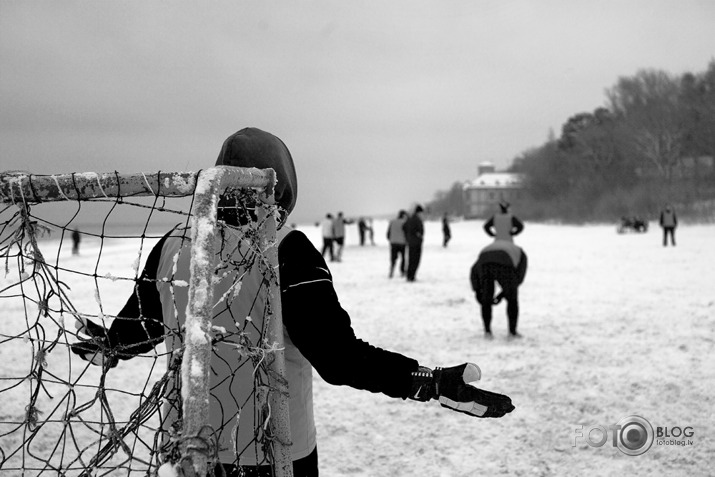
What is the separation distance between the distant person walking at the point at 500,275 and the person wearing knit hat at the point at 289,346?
4.88 metres

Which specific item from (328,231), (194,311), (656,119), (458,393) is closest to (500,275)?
(458,393)

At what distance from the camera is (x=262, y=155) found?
5.47 ft

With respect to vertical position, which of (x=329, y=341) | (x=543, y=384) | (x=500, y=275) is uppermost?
(x=329, y=341)

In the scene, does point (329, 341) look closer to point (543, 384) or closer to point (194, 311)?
point (194, 311)

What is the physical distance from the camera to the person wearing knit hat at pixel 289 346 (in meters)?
1.53

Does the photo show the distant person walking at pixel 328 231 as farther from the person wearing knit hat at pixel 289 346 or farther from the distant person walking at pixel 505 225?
the person wearing knit hat at pixel 289 346

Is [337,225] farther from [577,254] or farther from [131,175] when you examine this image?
[131,175]

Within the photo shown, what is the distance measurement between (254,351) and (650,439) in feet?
10.6

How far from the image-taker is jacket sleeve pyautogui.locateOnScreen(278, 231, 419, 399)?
60.3 inches

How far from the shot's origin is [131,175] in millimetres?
1416

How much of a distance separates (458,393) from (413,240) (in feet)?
36.0

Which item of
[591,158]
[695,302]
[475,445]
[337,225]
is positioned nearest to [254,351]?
[475,445]

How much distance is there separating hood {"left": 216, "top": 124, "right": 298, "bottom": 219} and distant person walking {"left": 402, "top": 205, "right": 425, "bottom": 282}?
10684mm

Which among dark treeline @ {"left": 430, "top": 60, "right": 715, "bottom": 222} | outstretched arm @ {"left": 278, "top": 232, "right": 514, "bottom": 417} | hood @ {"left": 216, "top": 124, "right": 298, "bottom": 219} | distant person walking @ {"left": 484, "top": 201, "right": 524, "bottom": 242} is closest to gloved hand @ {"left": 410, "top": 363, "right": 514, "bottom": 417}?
outstretched arm @ {"left": 278, "top": 232, "right": 514, "bottom": 417}
